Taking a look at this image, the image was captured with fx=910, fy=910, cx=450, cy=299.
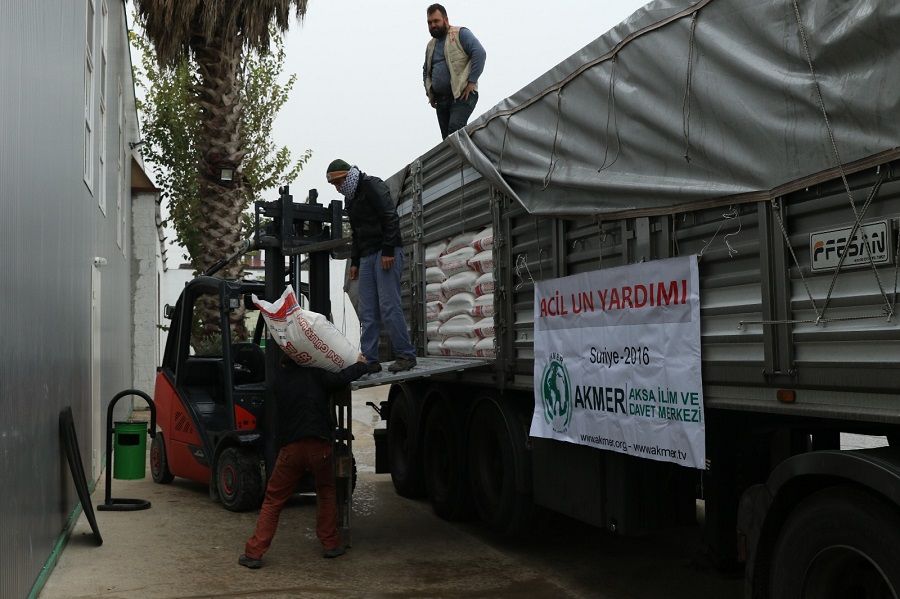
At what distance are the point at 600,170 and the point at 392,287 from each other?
3.05 meters

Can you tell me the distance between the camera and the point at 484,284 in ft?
24.0

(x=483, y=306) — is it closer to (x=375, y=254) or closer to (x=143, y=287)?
(x=375, y=254)

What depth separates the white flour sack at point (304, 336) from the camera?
688 centimetres

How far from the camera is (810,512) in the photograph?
12.5 feet

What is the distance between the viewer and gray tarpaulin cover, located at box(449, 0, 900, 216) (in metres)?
3.61

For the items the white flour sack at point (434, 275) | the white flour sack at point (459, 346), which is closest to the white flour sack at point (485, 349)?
the white flour sack at point (459, 346)

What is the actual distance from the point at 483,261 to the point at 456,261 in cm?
58

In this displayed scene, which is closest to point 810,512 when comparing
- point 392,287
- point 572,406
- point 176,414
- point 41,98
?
point 572,406

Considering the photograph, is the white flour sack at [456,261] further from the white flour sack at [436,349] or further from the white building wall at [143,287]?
the white building wall at [143,287]

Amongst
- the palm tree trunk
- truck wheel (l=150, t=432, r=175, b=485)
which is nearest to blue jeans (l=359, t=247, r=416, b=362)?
truck wheel (l=150, t=432, r=175, b=485)

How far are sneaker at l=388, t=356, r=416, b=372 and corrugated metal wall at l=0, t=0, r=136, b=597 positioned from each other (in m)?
2.65

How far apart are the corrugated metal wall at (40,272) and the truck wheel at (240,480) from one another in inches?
58.4

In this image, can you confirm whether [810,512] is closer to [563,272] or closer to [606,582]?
[563,272]

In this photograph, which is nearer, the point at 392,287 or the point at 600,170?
the point at 600,170
